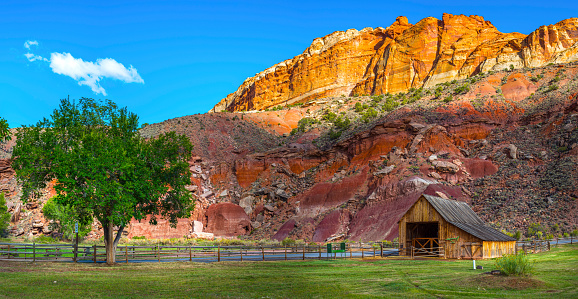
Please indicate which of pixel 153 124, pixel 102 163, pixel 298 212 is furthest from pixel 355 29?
pixel 102 163

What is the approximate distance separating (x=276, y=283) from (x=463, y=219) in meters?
20.8

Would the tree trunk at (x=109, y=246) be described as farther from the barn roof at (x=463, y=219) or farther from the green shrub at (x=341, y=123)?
the green shrub at (x=341, y=123)

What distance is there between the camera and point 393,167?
202ft

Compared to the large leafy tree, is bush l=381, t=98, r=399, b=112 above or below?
above

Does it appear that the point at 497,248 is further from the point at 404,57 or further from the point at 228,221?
the point at 404,57

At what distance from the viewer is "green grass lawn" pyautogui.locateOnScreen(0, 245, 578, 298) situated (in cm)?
1537

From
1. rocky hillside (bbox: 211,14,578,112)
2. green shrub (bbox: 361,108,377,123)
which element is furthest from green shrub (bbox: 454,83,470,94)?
rocky hillside (bbox: 211,14,578,112)

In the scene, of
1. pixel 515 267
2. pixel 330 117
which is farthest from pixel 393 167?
pixel 515 267

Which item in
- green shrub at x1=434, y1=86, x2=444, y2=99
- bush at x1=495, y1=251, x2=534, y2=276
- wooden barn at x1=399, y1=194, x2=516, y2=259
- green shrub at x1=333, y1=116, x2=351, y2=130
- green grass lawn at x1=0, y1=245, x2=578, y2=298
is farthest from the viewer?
green shrub at x1=333, y1=116, x2=351, y2=130

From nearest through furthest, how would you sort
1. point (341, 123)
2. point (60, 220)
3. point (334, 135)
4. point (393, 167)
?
1. point (60, 220)
2. point (393, 167)
3. point (334, 135)
4. point (341, 123)

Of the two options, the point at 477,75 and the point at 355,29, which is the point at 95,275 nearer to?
the point at 477,75

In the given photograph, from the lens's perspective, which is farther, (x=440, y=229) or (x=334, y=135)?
(x=334, y=135)

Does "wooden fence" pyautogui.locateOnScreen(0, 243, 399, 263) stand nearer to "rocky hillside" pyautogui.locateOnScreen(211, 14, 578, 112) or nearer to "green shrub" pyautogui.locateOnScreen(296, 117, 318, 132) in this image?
"green shrub" pyautogui.locateOnScreen(296, 117, 318, 132)

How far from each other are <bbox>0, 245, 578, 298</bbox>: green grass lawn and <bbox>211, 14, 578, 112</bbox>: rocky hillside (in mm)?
88415
